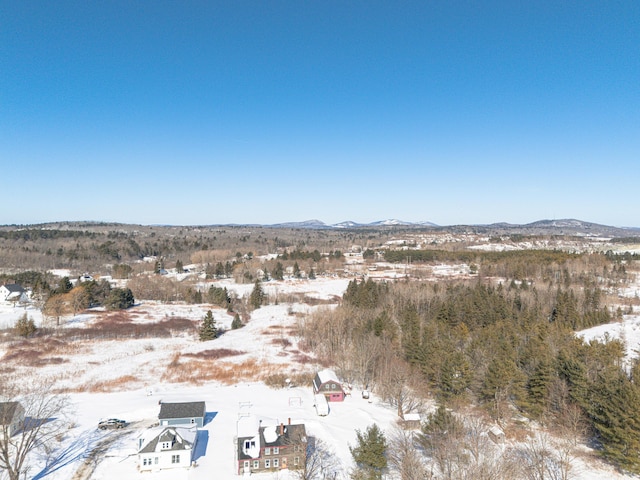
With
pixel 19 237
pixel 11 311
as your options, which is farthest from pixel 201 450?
pixel 19 237

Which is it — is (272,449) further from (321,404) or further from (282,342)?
(282,342)

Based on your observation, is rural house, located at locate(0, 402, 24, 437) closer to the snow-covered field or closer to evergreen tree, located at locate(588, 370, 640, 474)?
the snow-covered field

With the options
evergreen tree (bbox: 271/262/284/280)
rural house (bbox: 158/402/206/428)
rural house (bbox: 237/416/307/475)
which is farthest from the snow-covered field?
evergreen tree (bbox: 271/262/284/280)

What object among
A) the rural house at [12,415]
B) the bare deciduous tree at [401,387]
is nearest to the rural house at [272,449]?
the bare deciduous tree at [401,387]

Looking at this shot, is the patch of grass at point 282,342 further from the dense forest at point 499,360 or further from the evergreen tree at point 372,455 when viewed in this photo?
the evergreen tree at point 372,455

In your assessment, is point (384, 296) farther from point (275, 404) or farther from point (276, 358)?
point (275, 404)

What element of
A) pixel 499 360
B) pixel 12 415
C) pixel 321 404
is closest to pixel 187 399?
pixel 321 404
